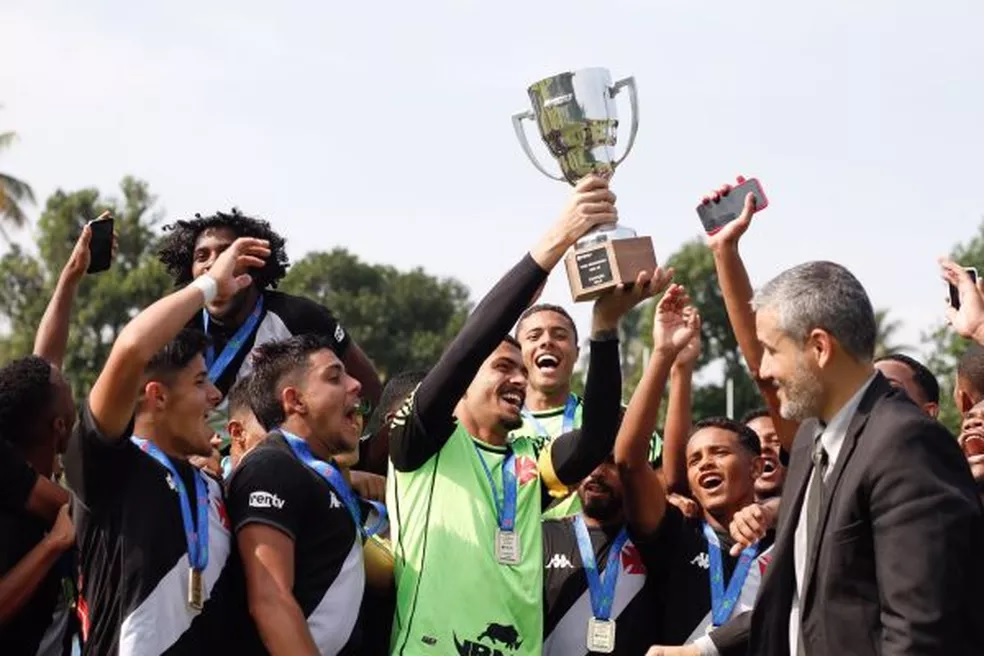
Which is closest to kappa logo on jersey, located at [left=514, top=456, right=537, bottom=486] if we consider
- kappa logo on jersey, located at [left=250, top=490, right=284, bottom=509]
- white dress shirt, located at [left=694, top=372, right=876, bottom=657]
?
kappa logo on jersey, located at [left=250, top=490, right=284, bottom=509]

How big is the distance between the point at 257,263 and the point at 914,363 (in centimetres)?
344

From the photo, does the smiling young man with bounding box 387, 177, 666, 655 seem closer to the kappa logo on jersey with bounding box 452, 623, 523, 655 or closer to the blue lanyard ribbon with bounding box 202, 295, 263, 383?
the kappa logo on jersey with bounding box 452, 623, 523, 655

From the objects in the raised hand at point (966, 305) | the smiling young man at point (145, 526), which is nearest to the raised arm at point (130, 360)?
the smiling young man at point (145, 526)

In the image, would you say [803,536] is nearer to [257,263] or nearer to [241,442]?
[257,263]

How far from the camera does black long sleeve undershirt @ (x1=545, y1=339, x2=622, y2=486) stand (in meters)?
7.33

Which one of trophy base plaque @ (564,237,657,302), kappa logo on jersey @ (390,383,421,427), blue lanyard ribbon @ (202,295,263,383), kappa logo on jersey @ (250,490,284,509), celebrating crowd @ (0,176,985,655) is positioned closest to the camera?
celebrating crowd @ (0,176,985,655)

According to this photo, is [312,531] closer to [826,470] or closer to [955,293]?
[826,470]

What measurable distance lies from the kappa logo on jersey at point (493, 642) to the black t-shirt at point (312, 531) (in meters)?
0.43

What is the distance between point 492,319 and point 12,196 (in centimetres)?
4266

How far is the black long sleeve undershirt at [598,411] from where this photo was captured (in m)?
7.33

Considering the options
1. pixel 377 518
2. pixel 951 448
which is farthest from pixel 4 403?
pixel 951 448

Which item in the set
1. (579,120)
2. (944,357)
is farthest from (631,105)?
(944,357)

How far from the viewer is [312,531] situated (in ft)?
22.6

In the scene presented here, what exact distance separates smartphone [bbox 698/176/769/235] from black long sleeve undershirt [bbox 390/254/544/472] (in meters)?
0.91
